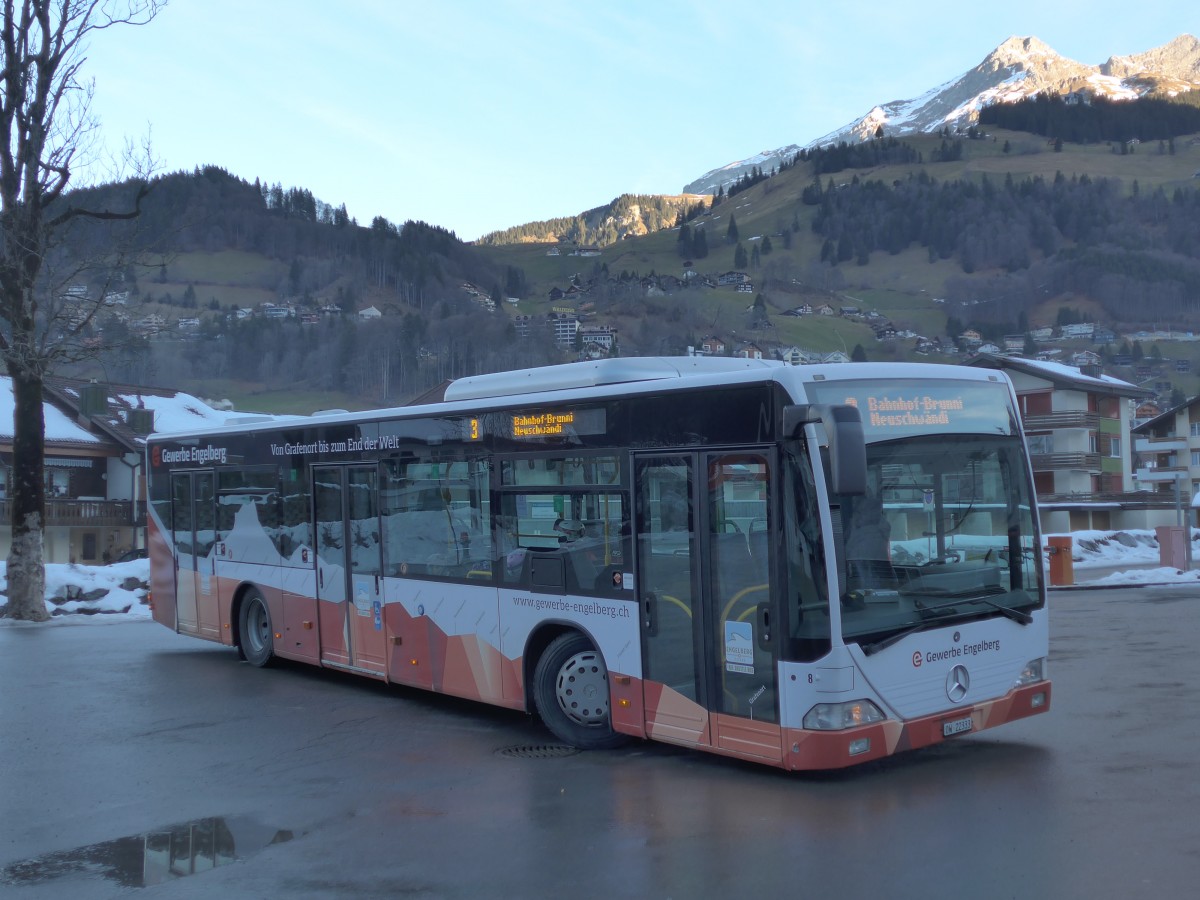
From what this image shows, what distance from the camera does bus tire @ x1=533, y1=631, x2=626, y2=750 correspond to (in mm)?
8516

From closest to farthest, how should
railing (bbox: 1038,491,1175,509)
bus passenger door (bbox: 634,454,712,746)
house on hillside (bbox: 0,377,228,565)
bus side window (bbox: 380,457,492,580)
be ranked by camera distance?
1. bus passenger door (bbox: 634,454,712,746)
2. bus side window (bbox: 380,457,492,580)
3. house on hillside (bbox: 0,377,228,565)
4. railing (bbox: 1038,491,1175,509)

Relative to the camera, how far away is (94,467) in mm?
57125

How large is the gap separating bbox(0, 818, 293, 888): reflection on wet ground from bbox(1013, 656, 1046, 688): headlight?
4956mm

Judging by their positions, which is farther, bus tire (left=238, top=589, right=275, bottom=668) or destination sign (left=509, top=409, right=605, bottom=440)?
bus tire (left=238, top=589, right=275, bottom=668)

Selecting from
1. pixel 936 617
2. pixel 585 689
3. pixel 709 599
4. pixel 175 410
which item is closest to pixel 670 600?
pixel 709 599

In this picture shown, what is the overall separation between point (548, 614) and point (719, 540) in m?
1.89

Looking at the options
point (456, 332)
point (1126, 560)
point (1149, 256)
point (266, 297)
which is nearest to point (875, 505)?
point (1126, 560)

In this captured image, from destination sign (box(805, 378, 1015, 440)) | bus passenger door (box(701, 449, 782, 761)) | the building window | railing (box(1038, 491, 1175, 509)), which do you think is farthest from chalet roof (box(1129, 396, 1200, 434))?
bus passenger door (box(701, 449, 782, 761))

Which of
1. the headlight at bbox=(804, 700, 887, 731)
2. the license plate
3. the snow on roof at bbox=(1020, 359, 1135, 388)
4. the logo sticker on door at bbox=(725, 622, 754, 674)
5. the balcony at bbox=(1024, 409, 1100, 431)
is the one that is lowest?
the license plate

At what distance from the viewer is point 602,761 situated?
8312 mm

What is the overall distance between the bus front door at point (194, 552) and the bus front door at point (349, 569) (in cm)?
291

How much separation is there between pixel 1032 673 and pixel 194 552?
1037 cm

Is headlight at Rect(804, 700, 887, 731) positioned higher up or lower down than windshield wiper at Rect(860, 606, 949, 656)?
lower down

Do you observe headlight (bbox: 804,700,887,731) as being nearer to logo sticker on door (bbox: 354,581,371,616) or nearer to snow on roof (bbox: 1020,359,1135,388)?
logo sticker on door (bbox: 354,581,371,616)
